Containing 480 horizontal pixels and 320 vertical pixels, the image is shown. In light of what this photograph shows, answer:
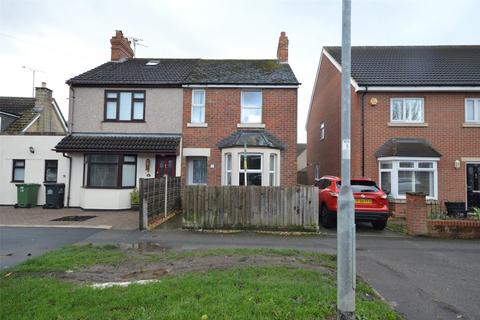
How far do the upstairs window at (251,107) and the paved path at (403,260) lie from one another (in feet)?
23.3

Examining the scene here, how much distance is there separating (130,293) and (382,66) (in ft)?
52.8

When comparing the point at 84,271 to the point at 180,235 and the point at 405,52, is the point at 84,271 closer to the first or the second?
the point at 180,235

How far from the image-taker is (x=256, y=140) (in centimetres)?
1380

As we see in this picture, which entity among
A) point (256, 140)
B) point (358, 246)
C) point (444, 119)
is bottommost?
point (358, 246)

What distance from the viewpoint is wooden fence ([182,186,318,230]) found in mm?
9789

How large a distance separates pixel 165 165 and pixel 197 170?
156cm

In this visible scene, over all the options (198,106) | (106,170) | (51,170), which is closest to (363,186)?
(198,106)

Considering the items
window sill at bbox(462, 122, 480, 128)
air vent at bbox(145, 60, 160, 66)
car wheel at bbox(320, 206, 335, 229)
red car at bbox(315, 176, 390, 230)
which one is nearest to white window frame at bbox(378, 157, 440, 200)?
window sill at bbox(462, 122, 480, 128)

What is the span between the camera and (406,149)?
13.6 m

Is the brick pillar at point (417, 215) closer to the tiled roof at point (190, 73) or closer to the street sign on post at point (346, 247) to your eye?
the street sign on post at point (346, 247)

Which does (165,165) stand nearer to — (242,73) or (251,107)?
(251,107)

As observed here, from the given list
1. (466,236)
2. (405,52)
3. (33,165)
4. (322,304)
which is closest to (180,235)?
(322,304)

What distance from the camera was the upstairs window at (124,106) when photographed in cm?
1540

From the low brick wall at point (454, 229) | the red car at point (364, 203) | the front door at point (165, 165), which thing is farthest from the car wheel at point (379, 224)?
the front door at point (165, 165)
